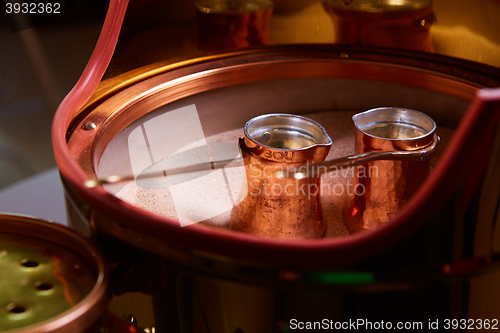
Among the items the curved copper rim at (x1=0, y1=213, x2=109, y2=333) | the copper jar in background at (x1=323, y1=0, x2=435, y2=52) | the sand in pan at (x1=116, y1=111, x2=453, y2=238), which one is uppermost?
the copper jar in background at (x1=323, y1=0, x2=435, y2=52)

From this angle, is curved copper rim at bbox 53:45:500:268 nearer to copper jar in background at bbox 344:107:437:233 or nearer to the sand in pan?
the sand in pan

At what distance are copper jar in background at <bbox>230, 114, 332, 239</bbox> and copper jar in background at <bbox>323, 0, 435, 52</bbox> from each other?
0.84 feet

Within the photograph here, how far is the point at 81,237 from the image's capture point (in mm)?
424

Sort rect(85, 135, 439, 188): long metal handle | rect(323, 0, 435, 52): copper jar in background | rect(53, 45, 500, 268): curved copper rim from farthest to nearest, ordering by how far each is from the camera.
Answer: rect(323, 0, 435, 52): copper jar in background < rect(85, 135, 439, 188): long metal handle < rect(53, 45, 500, 268): curved copper rim

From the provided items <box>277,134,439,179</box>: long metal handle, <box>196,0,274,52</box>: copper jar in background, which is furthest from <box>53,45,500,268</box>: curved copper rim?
<box>196,0,274,52</box>: copper jar in background

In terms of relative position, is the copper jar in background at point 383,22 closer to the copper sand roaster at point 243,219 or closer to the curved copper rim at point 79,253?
the copper sand roaster at point 243,219

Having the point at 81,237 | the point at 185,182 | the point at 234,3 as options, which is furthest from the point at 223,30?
the point at 81,237

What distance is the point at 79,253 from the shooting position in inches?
16.9

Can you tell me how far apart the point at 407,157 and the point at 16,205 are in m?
0.70

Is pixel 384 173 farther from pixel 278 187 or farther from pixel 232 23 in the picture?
pixel 232 23

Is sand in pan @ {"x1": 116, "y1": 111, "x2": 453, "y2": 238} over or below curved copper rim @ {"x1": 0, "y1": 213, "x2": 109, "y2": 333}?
below

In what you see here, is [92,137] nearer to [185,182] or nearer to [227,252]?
[185,182]

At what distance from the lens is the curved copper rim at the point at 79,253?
0.35m

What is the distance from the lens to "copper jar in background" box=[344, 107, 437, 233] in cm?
55
